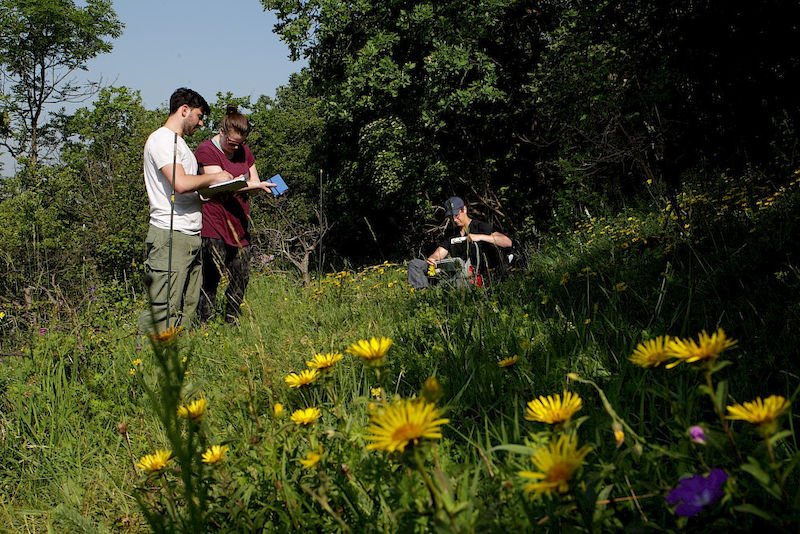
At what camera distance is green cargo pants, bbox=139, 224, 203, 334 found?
3158 mm

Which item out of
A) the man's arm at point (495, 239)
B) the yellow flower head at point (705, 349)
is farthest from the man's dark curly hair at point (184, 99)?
the yellow flower head at point (705, 349)

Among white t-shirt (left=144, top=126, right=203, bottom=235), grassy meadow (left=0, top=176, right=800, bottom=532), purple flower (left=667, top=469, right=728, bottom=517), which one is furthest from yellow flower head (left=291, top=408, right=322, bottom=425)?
white t-shirt (left=144, top=126, right=203, bottom=235)

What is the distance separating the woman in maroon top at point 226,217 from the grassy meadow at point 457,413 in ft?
1.40

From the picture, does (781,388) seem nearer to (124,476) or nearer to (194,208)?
(124,476)

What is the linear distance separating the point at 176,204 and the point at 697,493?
131 inches

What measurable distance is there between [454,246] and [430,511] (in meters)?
4.04

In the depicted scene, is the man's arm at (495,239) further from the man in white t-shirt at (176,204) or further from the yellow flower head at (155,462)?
the yellow flower head at (155,462)

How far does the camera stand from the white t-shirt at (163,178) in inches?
124

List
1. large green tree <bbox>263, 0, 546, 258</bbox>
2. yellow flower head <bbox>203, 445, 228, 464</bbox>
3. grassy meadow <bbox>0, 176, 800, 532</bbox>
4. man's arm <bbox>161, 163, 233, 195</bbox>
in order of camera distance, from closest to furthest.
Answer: grassy meadow <bbox>0, 176, 800, 532</bbox>, yellow flower head <bbox>203, 445, 228, 464</bbox>, man's arm <bbox>161, 163, 233, 195</bbox>, large green tree <bbox>263, 0, 546, 258</bbox>

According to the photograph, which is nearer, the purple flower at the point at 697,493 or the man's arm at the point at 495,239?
the purple flower at the point at 697,493

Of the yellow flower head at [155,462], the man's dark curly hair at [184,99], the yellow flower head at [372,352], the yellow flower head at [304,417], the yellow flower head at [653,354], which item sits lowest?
the yellow flower head at [155,462]

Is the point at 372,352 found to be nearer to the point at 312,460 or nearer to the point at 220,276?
the point at 312,460

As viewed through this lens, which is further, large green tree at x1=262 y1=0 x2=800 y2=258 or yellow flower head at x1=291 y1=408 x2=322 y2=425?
large green tree at x1=262 y1=0 x2=800 y2=258

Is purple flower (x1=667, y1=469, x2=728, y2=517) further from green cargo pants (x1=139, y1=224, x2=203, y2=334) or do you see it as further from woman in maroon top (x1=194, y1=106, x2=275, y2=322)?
woman in maroon top (x1=194, y1=106, x2=275, y2=322)
